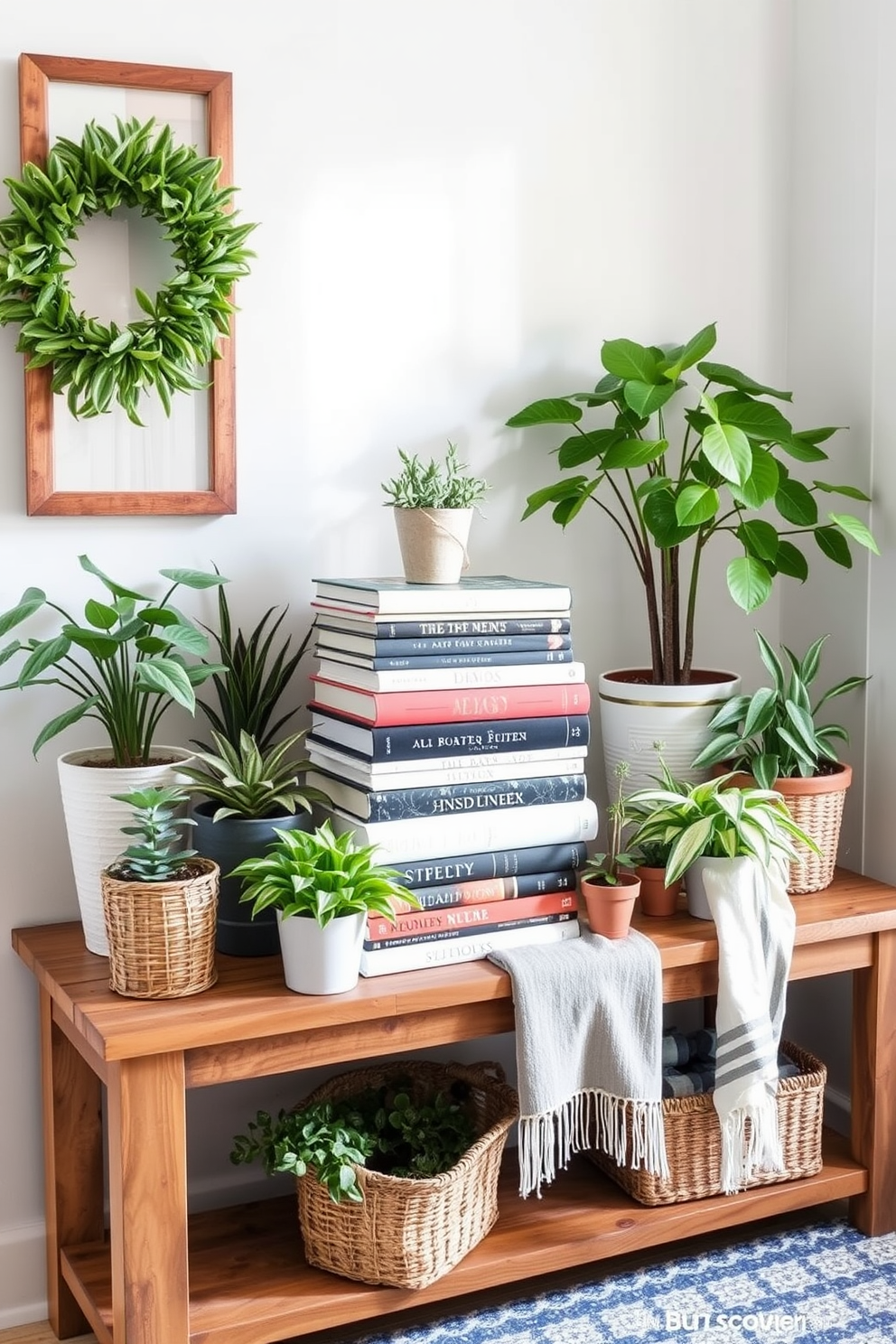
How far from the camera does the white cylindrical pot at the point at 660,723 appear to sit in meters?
2.13

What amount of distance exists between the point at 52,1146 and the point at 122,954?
453mm

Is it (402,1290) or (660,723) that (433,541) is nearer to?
(660,723)

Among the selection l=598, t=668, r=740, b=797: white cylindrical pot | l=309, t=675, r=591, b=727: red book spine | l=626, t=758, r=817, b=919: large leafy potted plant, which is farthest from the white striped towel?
l=309, t=675, r=591, b=727: red book spine

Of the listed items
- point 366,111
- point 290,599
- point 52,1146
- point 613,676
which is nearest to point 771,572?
point 613,676

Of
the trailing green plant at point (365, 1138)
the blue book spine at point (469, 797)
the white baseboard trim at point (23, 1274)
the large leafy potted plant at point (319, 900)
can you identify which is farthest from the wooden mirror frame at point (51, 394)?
the white baseboard trim at point (23, 1274)

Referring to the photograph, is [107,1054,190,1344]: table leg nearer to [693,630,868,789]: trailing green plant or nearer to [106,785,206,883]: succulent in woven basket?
[106,785,206,883]: succulent in woven basket

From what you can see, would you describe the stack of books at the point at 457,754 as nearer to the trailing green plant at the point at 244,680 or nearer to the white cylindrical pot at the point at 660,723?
the trailing green plant at the point at 244,680

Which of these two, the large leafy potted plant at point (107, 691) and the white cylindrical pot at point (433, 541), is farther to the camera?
the white cylindrical pot at point (433, 541)

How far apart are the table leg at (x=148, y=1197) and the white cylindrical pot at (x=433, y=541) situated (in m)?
0.75

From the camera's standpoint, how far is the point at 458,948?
1.84 meters

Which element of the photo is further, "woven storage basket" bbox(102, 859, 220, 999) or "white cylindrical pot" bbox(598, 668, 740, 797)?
"white cylindrical pot" bbox(598, 668, 740, 797)

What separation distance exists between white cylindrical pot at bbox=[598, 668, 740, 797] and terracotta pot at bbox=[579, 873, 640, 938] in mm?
284

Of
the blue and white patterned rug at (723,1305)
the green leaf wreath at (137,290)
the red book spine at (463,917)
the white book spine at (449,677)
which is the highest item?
the green leaf wreath at (137,290)

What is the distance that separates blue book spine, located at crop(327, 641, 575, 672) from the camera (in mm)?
1809
